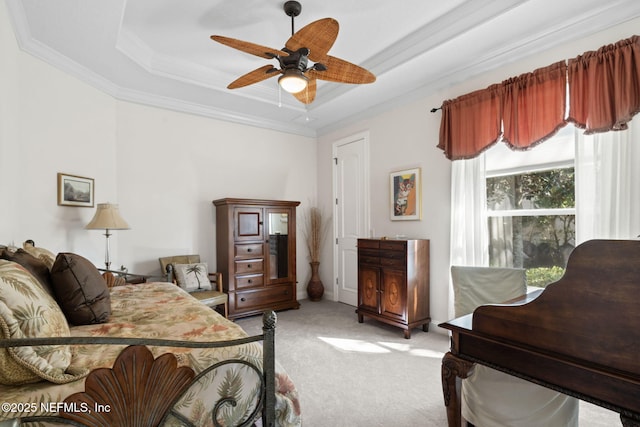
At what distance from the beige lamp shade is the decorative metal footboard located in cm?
234

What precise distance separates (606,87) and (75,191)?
15.3 ft

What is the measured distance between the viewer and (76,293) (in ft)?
5.32

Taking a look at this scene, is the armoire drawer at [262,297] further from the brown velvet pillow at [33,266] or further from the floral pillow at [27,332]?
the floral pillow at [27,332]

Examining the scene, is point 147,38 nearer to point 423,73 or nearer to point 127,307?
point 127,307

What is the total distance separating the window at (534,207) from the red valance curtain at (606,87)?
28cm

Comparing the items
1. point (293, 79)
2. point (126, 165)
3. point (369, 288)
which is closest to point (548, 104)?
point (293, 79)

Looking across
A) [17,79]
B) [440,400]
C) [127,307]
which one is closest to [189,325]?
[127,307]

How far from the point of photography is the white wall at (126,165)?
2.57m

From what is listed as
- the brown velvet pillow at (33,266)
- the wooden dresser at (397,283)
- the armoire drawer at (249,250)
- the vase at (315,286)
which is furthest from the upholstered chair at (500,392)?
the vase at (315,286)

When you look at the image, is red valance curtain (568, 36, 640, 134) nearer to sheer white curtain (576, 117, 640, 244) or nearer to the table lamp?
sheer white curtain (576, 117, 640, 244)

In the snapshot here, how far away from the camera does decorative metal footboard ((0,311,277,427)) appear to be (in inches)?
36.9

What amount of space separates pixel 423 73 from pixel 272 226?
2644 mm

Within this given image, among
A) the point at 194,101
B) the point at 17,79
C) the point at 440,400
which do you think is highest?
the point at 194,101

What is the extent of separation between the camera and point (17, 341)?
0.90 metres
